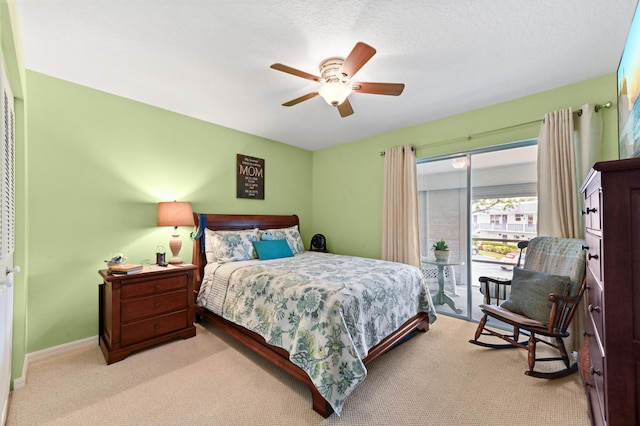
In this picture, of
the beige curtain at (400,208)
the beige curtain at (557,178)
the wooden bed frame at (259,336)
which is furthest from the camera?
the beige curtain at (400,208)

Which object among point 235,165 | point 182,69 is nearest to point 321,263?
point 235,165

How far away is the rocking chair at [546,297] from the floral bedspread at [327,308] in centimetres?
78

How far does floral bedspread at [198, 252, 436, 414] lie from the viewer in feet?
5.86

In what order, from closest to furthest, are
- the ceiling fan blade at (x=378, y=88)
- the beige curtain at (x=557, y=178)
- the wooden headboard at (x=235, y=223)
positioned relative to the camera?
the ceiling fan blade at (x=378, y=88), the beige curtain at (x=557, y=178), the wooden headboard at (x=235, y=223)

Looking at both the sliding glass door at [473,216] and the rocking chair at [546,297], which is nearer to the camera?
the rocking chair at [546,297]

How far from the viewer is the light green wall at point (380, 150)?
2596mm

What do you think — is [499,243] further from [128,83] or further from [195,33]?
[128,83]

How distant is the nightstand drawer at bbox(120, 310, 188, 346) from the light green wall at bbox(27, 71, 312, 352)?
633 mm

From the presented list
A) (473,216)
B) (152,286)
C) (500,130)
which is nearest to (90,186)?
(152,286)

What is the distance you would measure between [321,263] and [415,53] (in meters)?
2.23

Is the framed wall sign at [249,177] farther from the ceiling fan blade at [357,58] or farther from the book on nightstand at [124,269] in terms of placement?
the ceiling fan blade at [357,58]

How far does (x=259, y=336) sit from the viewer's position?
93.7 inches

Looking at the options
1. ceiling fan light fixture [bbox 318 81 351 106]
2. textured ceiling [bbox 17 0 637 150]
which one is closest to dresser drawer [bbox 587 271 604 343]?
textured ceiling [bbox 17 0 637 150]

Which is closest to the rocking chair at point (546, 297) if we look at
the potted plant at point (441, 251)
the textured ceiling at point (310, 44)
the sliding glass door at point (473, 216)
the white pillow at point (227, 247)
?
the sliding glass door at point (473, 216)
